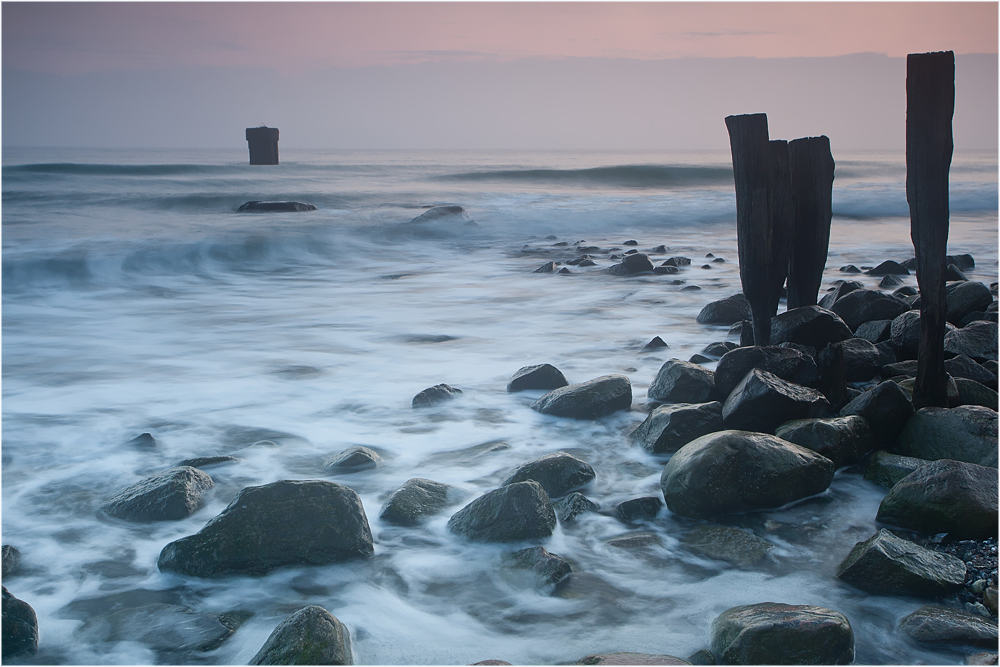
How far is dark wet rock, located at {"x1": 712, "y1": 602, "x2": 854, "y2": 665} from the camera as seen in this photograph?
Result: 1.81 metres

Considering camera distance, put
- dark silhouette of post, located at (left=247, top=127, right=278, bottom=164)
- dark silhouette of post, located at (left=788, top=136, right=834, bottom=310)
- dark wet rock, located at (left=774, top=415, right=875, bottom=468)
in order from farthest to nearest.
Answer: dark silhouette of post, located at (left=247, top=127, right=278, bottom=164)
dark silhouette of post, located at (left=788, top=136, right=834, bottom=310)
dark wet rock, located at (left=774, top=415, right=875, bottom=468)

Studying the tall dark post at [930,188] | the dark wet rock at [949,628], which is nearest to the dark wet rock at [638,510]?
the dark wet rock at [949,628]

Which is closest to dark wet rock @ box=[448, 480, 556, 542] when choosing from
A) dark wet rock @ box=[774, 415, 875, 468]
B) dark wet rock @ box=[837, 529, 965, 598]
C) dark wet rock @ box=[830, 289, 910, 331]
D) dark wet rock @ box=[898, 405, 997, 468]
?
dark wet rock @ box=[837, 529, 965, 598]

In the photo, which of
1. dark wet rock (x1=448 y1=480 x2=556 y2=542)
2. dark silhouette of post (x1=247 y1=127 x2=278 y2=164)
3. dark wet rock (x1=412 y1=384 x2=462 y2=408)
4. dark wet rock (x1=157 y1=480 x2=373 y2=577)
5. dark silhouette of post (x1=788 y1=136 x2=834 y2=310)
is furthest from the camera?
dark silhouette of post (x1=247 y1=127 x2=278 y2=164)

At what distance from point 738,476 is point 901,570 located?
0.63 m

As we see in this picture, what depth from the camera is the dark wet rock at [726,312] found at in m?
5.98

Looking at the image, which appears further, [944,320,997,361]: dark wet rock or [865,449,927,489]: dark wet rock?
[944,320,997,361]: dark wet rock

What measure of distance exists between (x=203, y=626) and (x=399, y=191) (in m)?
21.8

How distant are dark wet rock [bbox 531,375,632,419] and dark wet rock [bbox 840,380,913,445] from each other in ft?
3.86

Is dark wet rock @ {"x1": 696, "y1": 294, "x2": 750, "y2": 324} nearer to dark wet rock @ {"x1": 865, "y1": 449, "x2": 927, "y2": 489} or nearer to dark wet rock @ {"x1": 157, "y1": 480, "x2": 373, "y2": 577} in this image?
dark wet rock @ {"x1": 865, "y1": 449, "x2": 927, "y2": 489}

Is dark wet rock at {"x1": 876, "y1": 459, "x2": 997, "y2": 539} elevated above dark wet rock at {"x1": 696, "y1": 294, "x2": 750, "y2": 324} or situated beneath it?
situated beneath

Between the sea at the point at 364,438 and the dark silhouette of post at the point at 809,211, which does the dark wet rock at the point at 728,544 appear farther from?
the dark silhouette of post at the point at 809,211

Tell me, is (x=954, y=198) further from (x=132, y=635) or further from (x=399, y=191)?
(x=132, y=635)

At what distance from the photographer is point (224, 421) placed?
3.91 m
